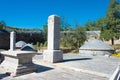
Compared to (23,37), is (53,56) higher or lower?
lower

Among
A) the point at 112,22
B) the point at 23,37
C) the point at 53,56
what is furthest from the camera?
the point at 23,37

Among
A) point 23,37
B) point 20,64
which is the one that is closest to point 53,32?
point 20,64

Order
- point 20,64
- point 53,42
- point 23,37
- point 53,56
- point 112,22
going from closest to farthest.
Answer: point 20,64 → point 53,56 → point 53,42 → point 112,22 → point 23,37

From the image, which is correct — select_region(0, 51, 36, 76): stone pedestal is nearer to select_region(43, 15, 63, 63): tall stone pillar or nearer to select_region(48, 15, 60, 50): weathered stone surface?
select_region(43, 15, 63, 63): tall stone pillar

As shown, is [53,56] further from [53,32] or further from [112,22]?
[112,22]

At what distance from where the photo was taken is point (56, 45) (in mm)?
7973

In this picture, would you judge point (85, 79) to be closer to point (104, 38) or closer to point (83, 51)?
point (83, 51)

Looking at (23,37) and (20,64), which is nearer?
(20,64)

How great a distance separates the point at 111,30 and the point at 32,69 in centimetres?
2138

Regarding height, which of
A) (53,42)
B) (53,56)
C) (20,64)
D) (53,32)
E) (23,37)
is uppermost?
(23,37)

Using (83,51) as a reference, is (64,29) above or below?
above

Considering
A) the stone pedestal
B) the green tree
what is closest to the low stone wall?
the green tree

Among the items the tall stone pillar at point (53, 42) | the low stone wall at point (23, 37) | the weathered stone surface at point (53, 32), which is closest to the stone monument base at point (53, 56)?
the tall stone pillar at point (53, 42)

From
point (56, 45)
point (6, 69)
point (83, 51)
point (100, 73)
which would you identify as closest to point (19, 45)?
point (83, 51)
